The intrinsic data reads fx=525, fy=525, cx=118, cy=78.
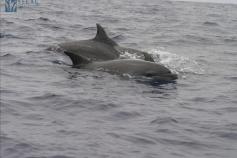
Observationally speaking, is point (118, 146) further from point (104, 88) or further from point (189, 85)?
point (189, 85)

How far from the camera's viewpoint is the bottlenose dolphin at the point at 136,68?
49.4 feet

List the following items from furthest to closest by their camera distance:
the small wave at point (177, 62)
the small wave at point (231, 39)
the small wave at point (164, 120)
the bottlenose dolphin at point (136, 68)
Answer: the small wave at point (231, 39), the small wave at point (177, 62), the bottlenose dolphin at point (136, 68), the small wave at point (164, 120)

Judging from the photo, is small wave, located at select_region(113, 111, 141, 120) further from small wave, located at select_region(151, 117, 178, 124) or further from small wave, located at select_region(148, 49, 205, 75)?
small wave, located at select_region(148, 49, 205, 75)

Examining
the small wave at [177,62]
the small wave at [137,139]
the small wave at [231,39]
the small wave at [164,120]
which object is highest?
the small wave at [137,139]

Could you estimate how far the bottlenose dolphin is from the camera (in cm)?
1505

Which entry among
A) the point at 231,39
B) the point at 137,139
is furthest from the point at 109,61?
the point at 231,39

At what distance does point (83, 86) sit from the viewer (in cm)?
1349

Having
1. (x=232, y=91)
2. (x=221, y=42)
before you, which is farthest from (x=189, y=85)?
(x=221, y=42)

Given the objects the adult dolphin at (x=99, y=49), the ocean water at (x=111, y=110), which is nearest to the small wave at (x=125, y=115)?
the ocean water at (x=111, y=110)

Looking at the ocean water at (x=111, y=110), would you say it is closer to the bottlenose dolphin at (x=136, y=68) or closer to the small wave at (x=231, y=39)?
the bottlenose dolphin at (x=136, y=68)

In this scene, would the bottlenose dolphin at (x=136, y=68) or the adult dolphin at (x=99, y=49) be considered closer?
the bottlenose dolphin at (x=136, y=68)

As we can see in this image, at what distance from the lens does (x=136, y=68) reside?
15258 millimetres

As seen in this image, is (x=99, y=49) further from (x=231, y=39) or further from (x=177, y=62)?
(x=231, y=39)

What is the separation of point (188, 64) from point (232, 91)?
3.99 metres
